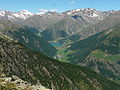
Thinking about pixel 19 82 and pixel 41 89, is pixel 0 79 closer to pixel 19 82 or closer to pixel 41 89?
pixel 19 82

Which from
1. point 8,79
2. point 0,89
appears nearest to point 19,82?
point 8,79

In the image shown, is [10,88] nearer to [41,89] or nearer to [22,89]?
[22,89]

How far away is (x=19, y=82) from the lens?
114 meters

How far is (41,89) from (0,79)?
19.6m

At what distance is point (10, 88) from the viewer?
101562 millimetres

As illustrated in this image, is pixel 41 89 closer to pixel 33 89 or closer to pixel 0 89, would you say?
pixel 33 89

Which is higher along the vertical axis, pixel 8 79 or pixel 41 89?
pixel 8 79

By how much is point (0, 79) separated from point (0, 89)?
10899 mm

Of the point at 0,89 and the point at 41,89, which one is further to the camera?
the point at 41,89

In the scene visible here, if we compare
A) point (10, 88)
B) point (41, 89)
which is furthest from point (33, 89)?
point (10, 88)

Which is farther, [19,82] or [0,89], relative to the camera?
[19,82]

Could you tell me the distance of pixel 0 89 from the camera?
328 ft

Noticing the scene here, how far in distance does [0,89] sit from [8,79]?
11.8 metres

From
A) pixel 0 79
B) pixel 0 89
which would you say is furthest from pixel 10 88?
pixel 0 79
